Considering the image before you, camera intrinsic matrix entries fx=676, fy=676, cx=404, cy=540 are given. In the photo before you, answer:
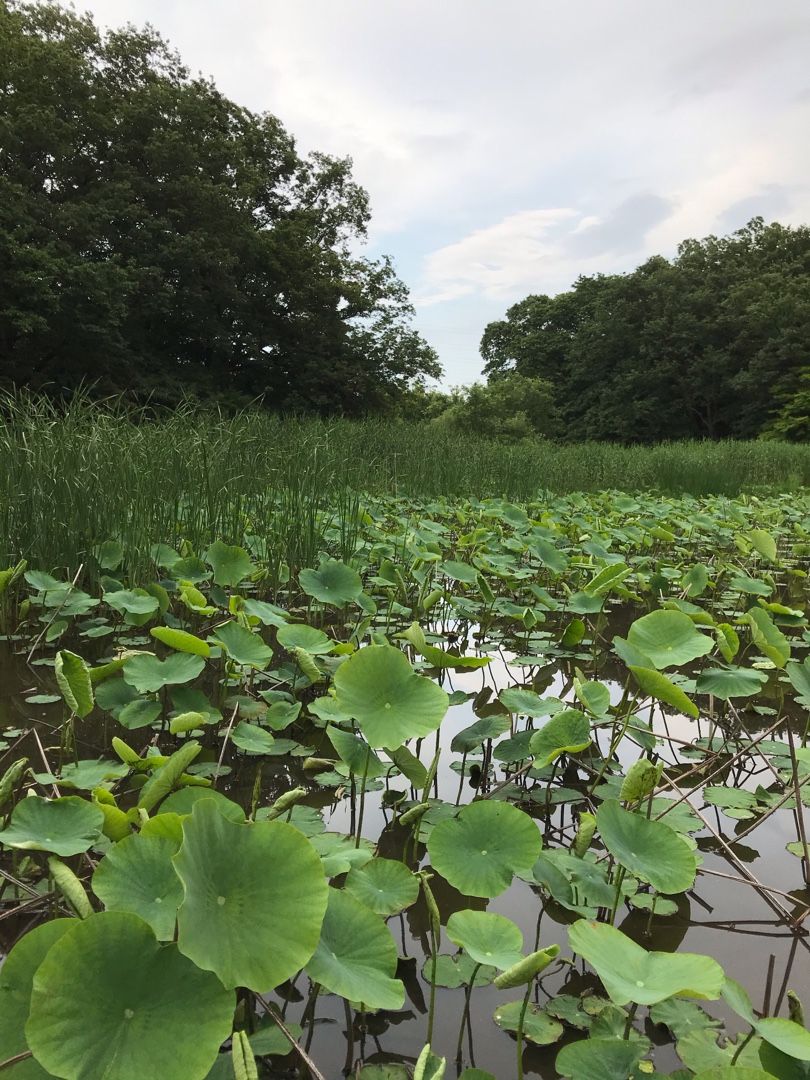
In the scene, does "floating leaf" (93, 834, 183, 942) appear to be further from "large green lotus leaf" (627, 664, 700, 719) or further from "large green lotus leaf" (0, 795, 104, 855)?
"large green lotus leaf" (627, 664, 700, 719)

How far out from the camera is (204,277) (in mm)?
13328

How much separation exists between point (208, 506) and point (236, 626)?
1302 millimetres

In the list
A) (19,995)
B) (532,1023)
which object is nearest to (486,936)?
(532,1023)

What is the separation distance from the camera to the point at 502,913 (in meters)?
0.98

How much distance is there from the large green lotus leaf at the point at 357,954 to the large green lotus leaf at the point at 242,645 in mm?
726

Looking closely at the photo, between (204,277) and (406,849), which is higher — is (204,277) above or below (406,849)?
above

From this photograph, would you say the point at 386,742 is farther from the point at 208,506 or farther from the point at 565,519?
the point at 565,519

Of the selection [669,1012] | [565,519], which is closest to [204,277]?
[565,519]

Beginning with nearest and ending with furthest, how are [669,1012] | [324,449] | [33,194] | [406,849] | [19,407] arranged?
[669,1012], [406,849], [19,407], [324,449], [33,194]

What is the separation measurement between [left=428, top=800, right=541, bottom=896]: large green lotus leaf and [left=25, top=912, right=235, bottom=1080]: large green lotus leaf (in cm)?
38

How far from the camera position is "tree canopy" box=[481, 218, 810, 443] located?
20.6m

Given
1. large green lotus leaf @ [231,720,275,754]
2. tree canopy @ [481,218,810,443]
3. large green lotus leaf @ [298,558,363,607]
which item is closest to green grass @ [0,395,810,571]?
large green lotus leaf @ [298,558,363,607]

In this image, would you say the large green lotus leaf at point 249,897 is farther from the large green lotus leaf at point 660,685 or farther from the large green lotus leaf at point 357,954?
the large green lotus leaf at point 660,685

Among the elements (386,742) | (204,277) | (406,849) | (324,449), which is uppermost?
(204,277)
